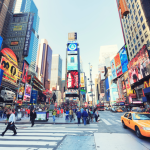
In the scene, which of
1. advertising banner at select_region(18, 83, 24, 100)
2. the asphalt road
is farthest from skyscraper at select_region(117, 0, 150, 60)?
advertising banner at select_region(18, 83, 24, 100)

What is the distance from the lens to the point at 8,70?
36.8 metres

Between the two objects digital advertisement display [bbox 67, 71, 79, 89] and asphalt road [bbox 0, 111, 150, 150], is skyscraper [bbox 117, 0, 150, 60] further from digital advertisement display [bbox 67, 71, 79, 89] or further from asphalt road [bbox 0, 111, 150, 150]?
digital advertisement display [bbox 67, 71, 79, 89]

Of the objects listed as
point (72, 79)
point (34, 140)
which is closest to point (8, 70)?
point (34, 140)

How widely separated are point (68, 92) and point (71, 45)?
46.6m

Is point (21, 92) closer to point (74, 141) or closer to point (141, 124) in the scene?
point (74, 141)

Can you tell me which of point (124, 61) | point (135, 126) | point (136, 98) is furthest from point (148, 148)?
point (124, 61)

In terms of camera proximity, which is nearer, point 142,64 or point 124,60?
point 142,64

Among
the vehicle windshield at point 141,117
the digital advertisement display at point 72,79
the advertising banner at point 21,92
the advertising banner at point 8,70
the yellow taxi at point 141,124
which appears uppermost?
the digital advertisement display at point 72,79

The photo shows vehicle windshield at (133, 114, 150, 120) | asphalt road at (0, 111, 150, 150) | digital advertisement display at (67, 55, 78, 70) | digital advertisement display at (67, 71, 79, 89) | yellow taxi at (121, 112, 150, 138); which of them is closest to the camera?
asphalt road at (0, 111, 150, 150)

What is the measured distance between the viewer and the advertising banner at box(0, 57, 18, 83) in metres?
33.9

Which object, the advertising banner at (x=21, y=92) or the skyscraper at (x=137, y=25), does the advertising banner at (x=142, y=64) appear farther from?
the advertising banner at (x=21, y=92)

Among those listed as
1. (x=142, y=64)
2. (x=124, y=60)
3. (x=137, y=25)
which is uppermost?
(x=137, y=25)

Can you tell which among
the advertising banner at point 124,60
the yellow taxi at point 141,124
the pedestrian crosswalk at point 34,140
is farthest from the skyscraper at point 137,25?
the pedestrian crosswalk at point 34,140

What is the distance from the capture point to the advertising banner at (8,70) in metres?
33.9
